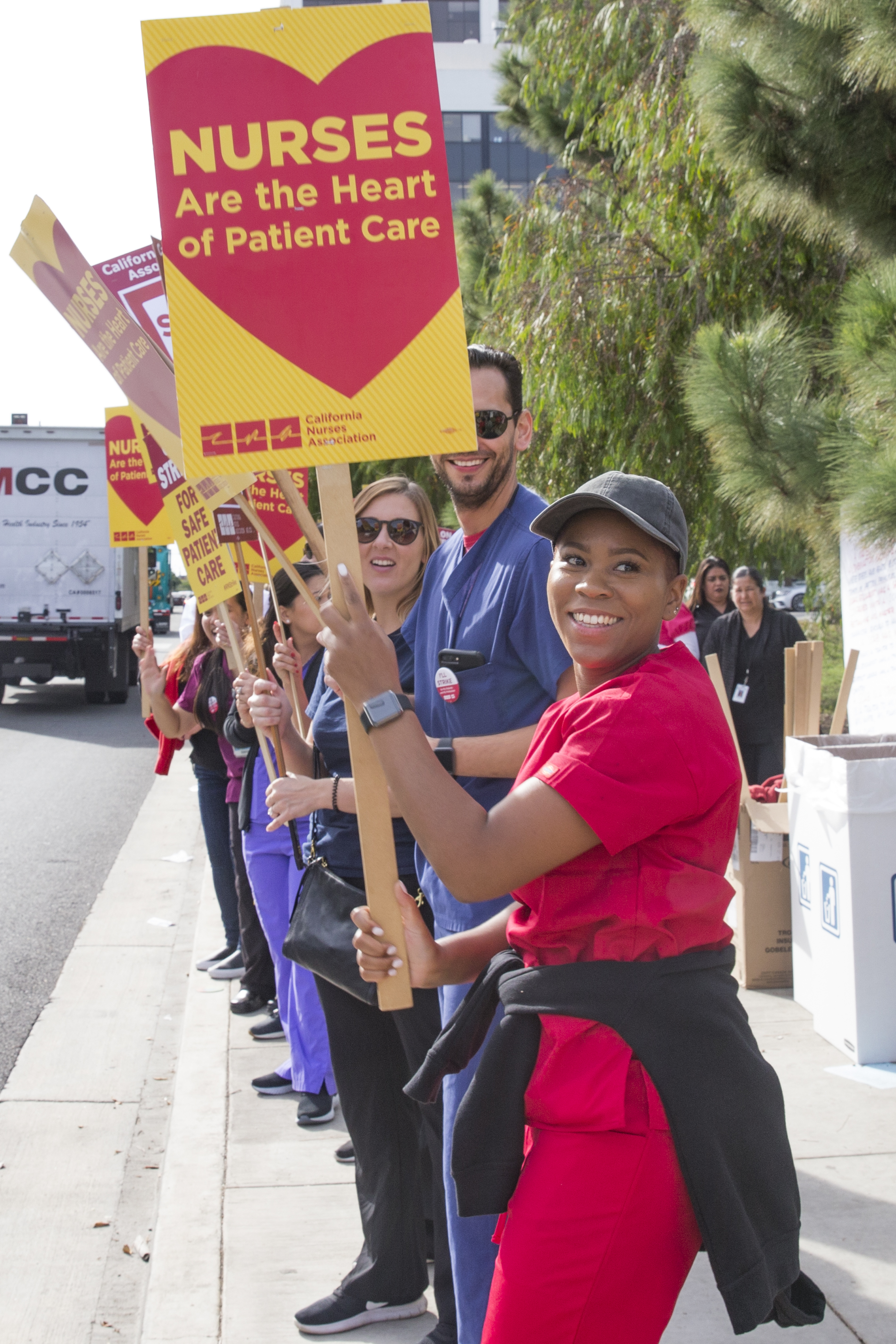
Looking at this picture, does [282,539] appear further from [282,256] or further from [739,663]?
[739,663]

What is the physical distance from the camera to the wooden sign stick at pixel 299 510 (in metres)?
2.00

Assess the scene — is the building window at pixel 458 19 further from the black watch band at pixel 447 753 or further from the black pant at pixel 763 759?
the black watch band at pixel 447 753

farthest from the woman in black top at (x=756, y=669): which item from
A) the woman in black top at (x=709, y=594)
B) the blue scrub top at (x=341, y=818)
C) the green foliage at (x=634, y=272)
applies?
the blue scrub top at (x=341, y=818)

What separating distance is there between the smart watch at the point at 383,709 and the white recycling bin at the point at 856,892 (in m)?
2.90

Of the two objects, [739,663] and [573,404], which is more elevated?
[573,404]

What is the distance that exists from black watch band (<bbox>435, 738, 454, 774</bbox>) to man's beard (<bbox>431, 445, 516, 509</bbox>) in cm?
52

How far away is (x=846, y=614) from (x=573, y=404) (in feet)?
14.1

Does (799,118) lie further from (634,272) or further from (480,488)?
(634,272)

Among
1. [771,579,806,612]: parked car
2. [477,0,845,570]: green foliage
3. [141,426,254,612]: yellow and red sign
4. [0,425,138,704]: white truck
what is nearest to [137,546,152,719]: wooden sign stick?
[141,426,254,612]: yellow and red sign

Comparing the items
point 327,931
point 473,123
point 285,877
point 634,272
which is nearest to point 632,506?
point 327,931

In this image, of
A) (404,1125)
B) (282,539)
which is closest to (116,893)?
(282,539)

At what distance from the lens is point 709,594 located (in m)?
9.47

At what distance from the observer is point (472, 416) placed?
1.99 m

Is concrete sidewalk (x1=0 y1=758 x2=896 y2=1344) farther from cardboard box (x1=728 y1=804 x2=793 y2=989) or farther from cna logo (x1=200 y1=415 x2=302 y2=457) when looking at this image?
cna logo (x1=200 y1=415 x2=302 y2=457)
